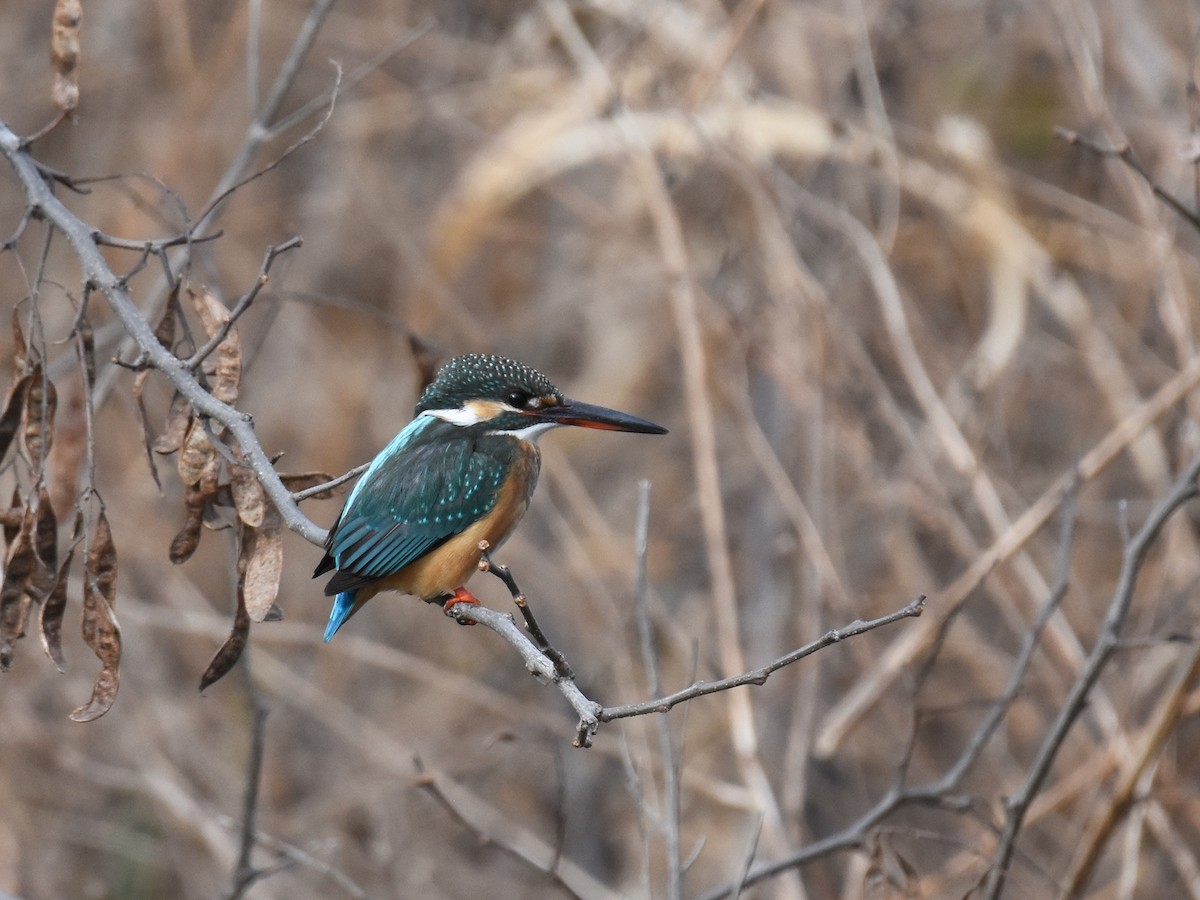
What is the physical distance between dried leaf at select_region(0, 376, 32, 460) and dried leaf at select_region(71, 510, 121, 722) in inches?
9.1

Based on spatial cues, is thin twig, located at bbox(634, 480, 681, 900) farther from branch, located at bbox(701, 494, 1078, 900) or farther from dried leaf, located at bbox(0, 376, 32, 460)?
dried leaf, located at bbox(0, 376, 32, 460)

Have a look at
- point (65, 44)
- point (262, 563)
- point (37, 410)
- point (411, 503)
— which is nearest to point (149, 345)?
point (37, 410)

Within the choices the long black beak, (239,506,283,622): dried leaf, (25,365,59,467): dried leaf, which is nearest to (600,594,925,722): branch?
(239,506,283,622): dried leaf

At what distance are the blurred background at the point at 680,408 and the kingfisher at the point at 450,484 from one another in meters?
0.17

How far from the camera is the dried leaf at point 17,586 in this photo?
76.2 inches

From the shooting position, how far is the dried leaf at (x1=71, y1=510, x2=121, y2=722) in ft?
6.31

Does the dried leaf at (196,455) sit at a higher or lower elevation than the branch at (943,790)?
higher

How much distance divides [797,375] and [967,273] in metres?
1.10

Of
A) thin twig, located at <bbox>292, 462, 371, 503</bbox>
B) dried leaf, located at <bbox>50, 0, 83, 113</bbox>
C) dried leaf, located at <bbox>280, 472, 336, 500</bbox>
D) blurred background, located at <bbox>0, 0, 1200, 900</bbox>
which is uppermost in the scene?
dried leaf, located at <bbox>50, 0, 83, 113</bbox>

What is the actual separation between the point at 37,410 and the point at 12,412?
0.04 m

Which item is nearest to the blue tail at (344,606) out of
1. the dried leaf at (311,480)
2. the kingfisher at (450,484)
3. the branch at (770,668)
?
the kingfisher at (450,484)

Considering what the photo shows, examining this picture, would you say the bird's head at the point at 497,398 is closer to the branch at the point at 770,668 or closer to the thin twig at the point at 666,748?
the thin twig at the point at 666,748

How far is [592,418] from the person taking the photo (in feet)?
9.29

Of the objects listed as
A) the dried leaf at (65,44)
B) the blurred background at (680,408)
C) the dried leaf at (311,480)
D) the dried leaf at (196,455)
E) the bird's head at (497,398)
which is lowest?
the blurred background at (680,408)
